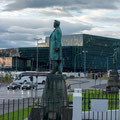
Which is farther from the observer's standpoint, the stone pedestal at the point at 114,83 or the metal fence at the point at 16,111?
the stone pedestal at the point at 114,83

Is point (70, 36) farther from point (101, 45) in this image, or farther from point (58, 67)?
point (58, 67)

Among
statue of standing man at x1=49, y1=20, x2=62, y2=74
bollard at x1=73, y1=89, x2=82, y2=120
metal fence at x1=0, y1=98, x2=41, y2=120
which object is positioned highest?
statue of standing man at x1=49, y1=20, x2=62, y2=74

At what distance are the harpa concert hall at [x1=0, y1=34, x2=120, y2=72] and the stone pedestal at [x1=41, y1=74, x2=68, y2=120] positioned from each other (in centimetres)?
9061

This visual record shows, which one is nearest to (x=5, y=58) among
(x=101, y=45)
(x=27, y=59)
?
(x=27, y=59)

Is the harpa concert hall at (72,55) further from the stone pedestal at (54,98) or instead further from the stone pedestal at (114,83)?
the stone pedestal at (54,98)

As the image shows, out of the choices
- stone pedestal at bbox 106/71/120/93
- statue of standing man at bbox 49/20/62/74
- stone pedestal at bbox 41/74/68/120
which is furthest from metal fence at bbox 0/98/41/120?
stone pedestal at bbox 106/71/120/93

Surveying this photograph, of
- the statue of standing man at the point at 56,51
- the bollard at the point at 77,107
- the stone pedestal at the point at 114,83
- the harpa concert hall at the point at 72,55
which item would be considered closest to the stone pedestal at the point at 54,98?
the statue of standing man at the point at 56,51

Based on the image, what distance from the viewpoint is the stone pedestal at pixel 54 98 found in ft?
46.3

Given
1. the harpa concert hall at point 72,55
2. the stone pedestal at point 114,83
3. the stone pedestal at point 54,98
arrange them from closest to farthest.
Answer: the stone pedestal at point 54,98
the stone pedestal at point 114,83
the harpa concert hall at point 72,55

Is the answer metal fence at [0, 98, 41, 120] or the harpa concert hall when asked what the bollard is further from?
the harpa concert hall

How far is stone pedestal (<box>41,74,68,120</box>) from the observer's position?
14.1 meters

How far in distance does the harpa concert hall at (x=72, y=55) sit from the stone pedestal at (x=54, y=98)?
9061 centimetres

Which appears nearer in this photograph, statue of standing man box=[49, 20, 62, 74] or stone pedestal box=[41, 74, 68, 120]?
stone pedestal box=[41, 74, 68, 120]

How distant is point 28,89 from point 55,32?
3382 centimetres
